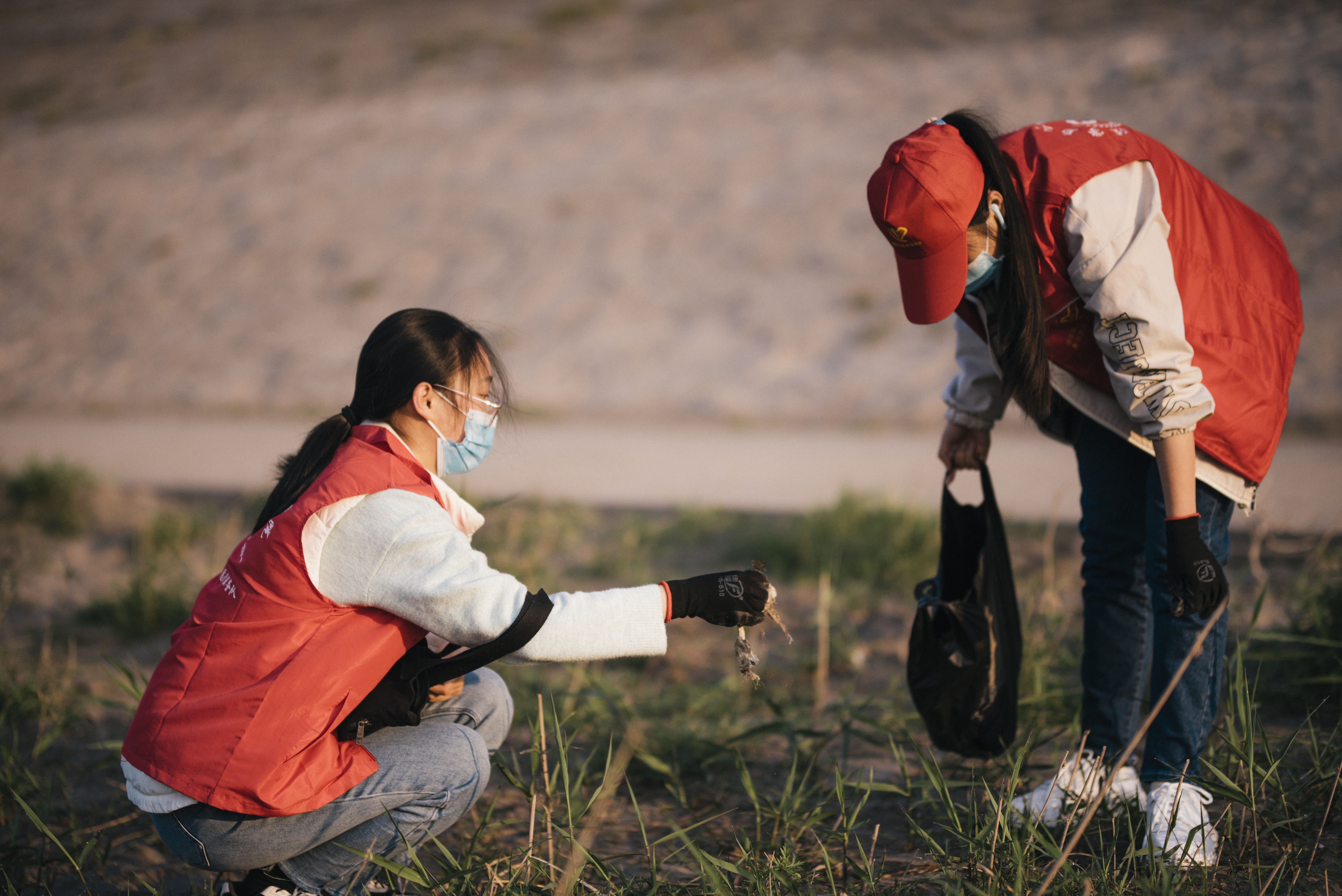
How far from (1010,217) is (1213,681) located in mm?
1019

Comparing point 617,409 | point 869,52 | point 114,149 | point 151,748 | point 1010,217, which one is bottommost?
point 617,409

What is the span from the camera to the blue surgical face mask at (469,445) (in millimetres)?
1862

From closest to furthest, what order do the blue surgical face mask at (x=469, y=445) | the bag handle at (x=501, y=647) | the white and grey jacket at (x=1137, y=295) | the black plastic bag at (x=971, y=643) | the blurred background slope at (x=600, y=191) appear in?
the bag handle at (x=501, y=647) < the white and grey jacket at (x=1137, y=295) < the blue surgical face mask at (x=469, y=445) < the black plastic bag at (x=971, y=643) < the blurred background slope at (x=600, y=191)

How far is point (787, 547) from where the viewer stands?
161 inches

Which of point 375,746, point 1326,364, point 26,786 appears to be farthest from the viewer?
point 1326,364

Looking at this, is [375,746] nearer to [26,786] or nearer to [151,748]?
[151,748]

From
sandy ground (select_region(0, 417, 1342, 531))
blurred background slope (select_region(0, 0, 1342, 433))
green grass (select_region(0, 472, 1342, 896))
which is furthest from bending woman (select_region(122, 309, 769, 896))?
blurred background slope (select_region(0, 0, 1342, 433))

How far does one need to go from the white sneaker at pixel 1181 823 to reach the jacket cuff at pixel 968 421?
861mm

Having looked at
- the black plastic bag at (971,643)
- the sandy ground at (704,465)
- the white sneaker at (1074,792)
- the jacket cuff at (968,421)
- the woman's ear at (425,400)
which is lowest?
the sandy ground at (704,465)

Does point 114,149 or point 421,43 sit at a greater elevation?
point 421,43

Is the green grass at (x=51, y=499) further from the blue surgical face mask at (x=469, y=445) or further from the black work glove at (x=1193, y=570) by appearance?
the black work glove at (x=1193, y=570)

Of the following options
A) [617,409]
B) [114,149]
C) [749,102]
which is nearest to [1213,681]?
[617,409]

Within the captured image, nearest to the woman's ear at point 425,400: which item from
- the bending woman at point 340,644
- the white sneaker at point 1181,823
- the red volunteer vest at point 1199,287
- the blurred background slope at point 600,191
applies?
the bending woman at point 340,644

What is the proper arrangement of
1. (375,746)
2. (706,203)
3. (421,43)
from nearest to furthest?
(375,746) < (706,203) < (421,43)
